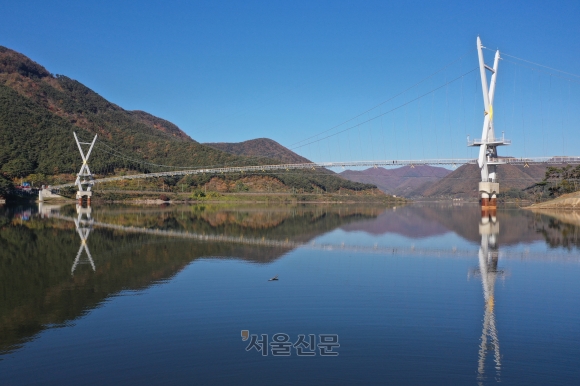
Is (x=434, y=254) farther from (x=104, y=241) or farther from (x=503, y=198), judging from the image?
(x=503, y=198)

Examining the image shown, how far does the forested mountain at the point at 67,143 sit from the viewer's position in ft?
242

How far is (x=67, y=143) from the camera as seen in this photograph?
80500mm

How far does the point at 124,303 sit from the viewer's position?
8062 millimetres

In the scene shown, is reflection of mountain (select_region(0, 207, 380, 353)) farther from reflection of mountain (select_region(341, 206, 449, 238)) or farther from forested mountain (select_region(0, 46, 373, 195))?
forested mountain (select_region(0, 46, 373, 195))

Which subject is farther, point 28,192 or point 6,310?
point 28,192

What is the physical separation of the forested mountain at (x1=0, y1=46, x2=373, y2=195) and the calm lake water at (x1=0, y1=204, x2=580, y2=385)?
51.9 metres

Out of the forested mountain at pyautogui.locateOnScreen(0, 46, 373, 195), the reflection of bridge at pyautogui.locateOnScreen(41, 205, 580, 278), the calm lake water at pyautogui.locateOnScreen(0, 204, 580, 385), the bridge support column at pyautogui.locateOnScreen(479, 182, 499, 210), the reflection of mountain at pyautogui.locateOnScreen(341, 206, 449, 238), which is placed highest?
the forested mountain at pyautogui.locateOnScreen(0, 46, 373, 195)

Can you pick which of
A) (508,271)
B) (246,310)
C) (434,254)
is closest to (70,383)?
(246,310)

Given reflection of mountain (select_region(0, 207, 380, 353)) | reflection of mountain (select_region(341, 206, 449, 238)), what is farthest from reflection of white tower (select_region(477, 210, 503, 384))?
reflection of mountain (select_region(0, 207, 380, 353))

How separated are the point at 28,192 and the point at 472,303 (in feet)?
205

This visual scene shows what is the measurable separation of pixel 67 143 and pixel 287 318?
3232 inches

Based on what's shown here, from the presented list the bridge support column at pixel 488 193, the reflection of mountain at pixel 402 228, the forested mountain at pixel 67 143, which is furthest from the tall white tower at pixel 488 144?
the forested mountain at pixel 67 143

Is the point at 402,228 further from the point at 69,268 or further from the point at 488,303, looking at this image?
the point at 69,268

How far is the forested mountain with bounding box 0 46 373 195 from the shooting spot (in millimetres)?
73750
